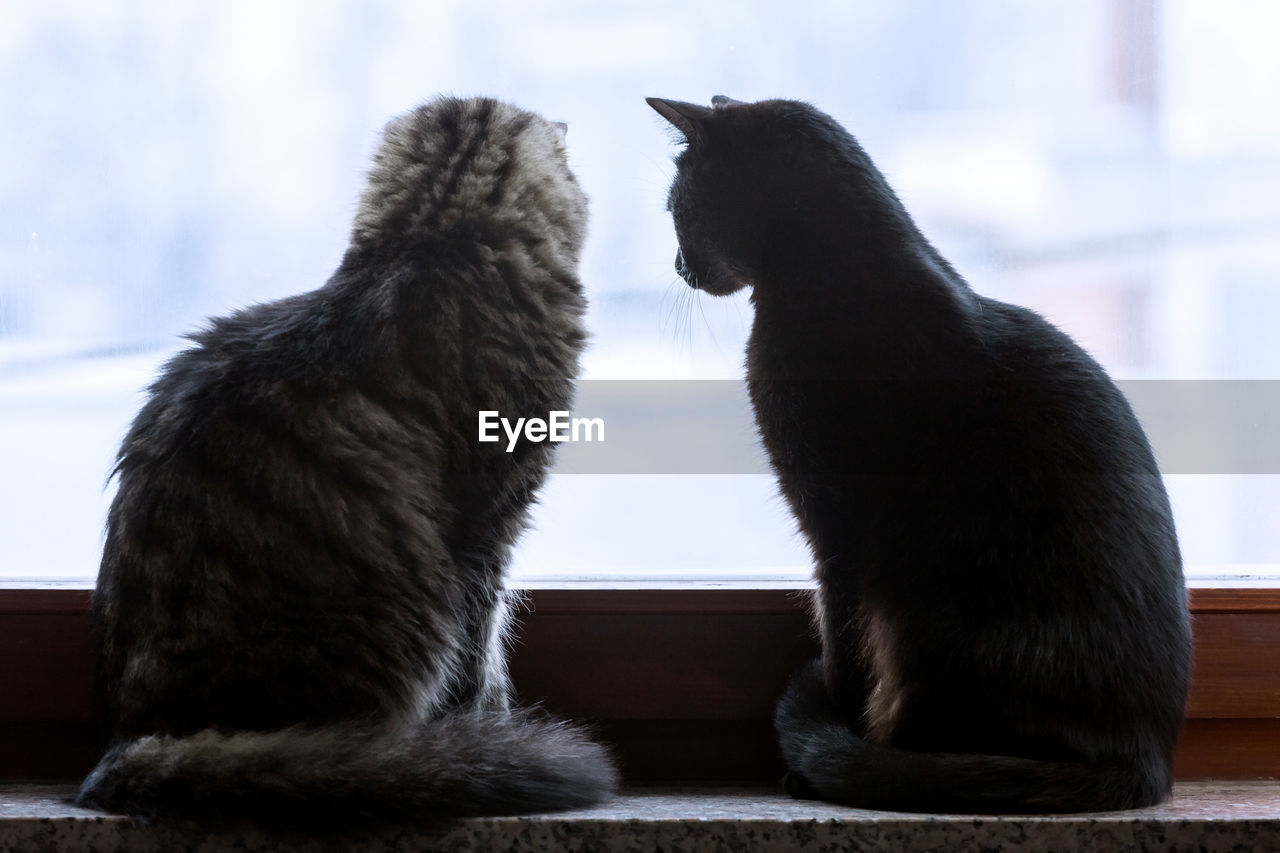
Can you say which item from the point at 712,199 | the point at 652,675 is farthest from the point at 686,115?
the point at 652,675

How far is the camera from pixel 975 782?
0.94m

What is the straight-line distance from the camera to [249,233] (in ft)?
4.43

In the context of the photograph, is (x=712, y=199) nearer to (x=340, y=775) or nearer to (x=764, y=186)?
(x=764, y=186)

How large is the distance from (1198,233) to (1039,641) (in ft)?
2.06

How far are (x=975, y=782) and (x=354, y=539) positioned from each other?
0.60 metres

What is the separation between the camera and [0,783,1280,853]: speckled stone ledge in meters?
0.92

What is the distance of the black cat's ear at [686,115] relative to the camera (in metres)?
1.16

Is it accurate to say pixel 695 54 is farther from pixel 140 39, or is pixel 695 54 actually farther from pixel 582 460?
pixel 140 39

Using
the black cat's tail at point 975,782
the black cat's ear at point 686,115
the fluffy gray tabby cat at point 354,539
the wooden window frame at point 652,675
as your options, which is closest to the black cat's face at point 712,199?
the black cat's ear at point 686,115

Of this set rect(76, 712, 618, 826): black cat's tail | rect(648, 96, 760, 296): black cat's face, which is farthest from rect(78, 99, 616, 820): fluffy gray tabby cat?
rect(648, 96, 760, 296): black cat's face

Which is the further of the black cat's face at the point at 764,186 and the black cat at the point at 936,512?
the black cat's face at the point at 764,186

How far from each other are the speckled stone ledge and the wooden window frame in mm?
271

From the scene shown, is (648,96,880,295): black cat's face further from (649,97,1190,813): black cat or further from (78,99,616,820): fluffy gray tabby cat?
(78,99,616,820): fluffy gray tabby cat

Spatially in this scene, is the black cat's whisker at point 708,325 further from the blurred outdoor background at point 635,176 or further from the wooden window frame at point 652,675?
the wooden window frame at point 652,675
